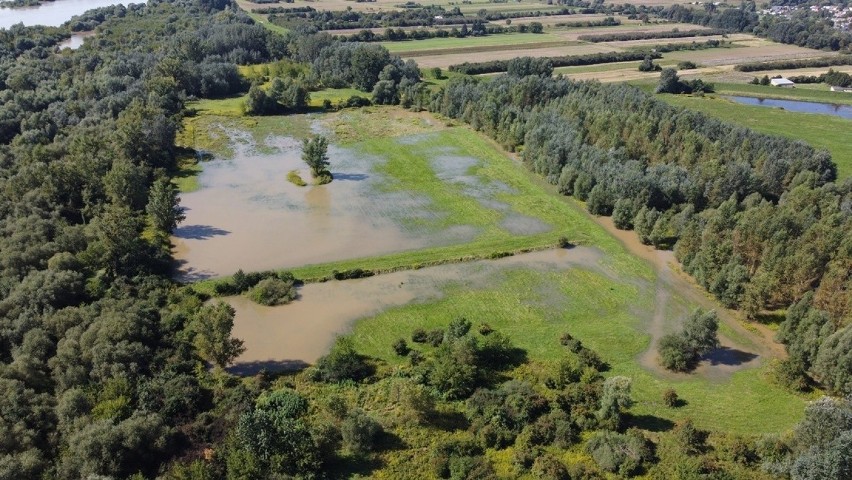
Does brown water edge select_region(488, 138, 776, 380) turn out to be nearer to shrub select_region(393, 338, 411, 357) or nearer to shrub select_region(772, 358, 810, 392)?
shrub select_region(772, 358, 810, 392)

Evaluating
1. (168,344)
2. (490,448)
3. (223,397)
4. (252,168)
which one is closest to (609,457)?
(490,448)

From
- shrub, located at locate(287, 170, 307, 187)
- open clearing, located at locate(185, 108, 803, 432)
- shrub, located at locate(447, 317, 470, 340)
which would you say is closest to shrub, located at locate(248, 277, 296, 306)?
open clearing, located at locate(185, 108, 803, 432)

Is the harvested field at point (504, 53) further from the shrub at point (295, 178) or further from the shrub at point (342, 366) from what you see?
the shrub at point (342, 366)

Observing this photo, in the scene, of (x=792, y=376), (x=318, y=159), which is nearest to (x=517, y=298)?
(x=792, y=376)

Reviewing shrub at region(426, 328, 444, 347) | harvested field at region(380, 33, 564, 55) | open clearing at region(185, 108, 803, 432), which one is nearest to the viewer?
open clearing at region(185, 108, 803, 432)

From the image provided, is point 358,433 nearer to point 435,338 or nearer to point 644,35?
point 435,338

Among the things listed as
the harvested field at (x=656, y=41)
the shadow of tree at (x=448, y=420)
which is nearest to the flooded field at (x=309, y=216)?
the shadow of tree at (x=448, y=420)
